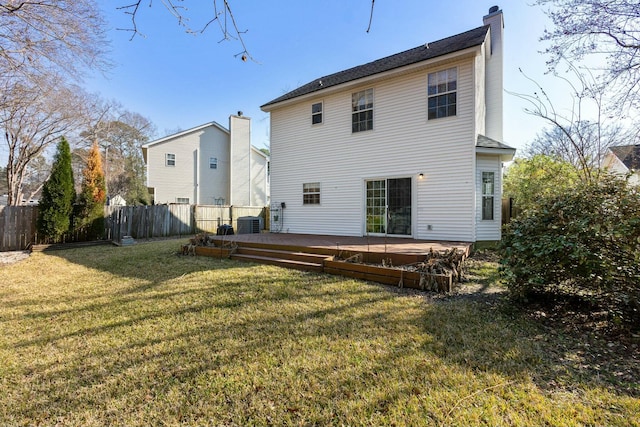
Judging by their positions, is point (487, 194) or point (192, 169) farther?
point (192, 169)

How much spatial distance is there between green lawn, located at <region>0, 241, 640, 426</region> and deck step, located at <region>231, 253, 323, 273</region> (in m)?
1.55

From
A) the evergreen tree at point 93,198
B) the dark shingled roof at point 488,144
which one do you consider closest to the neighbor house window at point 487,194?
the dark shingled roof at point 488,144

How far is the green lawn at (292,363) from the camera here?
6.52 ft

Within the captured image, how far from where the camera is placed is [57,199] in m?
9.94

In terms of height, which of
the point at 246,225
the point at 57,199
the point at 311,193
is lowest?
the point at 246,225

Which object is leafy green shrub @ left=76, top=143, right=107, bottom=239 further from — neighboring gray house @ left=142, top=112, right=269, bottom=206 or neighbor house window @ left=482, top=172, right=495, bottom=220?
neighbor house window @ left=482, top=172, right=495, bottom=220

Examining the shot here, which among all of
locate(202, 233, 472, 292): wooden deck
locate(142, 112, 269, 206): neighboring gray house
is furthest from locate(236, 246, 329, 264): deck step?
locate(142, 112, 269, 206): neighboring gray house

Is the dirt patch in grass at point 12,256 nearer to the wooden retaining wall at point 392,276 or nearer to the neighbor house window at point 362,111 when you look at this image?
the wooden retaining wall at point 392,276

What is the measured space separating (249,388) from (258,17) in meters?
4.49

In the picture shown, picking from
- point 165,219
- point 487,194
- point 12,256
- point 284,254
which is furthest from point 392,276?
point 165,219

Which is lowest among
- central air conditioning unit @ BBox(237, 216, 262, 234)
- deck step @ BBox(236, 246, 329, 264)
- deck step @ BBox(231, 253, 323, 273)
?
deck step @ BBox(231, 253, 323, 273)

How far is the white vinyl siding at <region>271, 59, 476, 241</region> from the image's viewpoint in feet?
25.9

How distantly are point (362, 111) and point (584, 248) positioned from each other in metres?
7.56

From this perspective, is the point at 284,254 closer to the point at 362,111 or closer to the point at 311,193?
the point at 311,193
